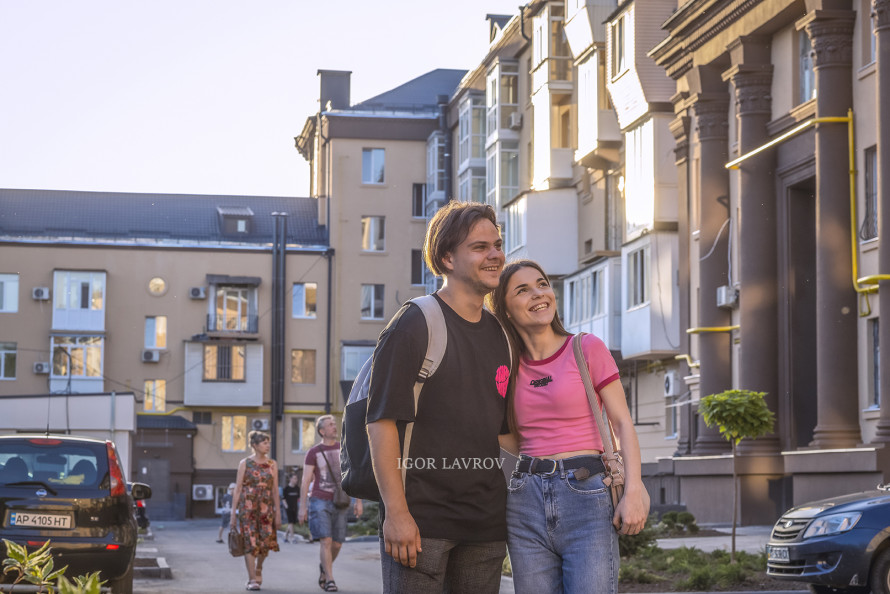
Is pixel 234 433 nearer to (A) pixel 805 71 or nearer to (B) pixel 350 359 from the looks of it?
(B) pixel 350 359

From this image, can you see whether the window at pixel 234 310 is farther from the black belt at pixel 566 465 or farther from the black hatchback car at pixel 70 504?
the black belt at pixel 566 465

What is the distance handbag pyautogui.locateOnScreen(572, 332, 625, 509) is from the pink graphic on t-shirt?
293 millimetres

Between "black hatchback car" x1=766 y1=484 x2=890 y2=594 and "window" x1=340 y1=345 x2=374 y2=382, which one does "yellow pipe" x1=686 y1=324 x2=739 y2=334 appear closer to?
"black hatchback car" x1=766 y1=484 x2=890 y2=594

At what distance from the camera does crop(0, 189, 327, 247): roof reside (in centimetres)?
6206

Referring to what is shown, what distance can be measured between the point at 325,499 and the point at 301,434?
152ft

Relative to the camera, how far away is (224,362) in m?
61.0

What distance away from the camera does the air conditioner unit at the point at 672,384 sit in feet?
114

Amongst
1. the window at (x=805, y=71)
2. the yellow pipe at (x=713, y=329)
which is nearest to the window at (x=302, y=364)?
the yellow pipe at (x=713, y=329)

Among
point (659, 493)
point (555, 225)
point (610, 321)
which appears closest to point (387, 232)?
point (555, 225)

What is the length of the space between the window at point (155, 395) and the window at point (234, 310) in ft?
10.3

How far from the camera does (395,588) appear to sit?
5.07 m

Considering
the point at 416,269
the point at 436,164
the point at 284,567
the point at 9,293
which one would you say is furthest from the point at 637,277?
the point at 9,293

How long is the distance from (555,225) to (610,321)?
663 cm

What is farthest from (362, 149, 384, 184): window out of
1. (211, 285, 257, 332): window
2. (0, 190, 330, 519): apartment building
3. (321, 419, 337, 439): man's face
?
(321, 419, 337, 439): man's face
